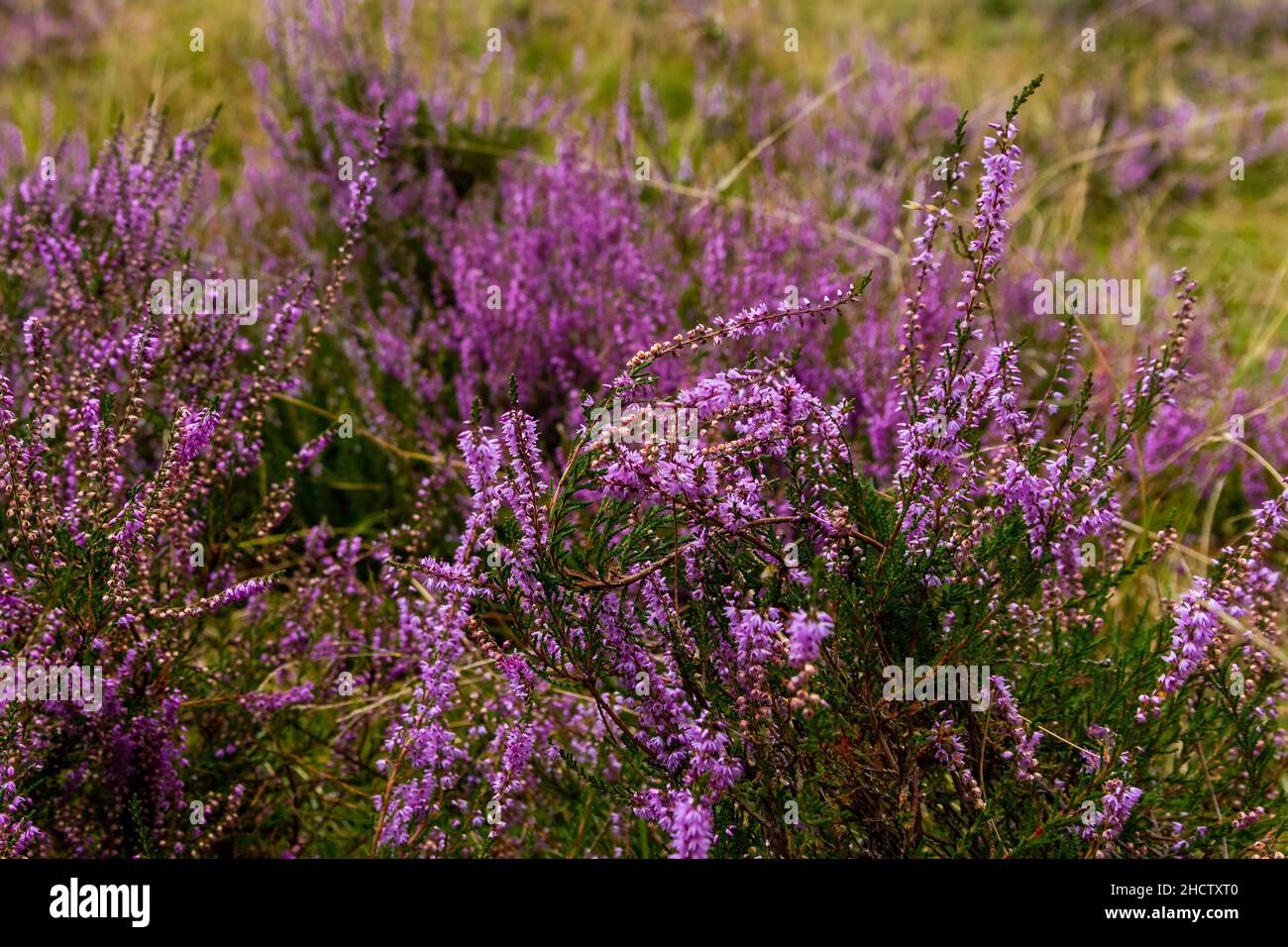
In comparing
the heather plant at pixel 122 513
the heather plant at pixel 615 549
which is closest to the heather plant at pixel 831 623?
the heather plant at pixel 615 549

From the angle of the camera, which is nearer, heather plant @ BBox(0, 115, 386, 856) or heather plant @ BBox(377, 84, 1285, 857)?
heather plant @ BBox(377, 84, 1285, 857)

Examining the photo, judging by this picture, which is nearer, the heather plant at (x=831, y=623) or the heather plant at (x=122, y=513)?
the heather plant at (x=831, y=623)

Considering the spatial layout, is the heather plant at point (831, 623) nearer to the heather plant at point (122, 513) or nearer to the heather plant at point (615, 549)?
the heather plant at point (615, 549)

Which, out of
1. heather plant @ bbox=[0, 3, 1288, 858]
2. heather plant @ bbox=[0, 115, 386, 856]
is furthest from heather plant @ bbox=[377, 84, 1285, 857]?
heather plant @ bbox=[0, 115, 386, 856]

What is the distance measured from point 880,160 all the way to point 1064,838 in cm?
448

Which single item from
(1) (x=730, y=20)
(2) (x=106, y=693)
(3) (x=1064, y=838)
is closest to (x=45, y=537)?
(2) (x=106, y=693)

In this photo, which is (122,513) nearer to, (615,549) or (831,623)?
(615,549)

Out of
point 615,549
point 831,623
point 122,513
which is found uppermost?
point 122,513

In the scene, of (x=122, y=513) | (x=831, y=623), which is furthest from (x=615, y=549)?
(x=122, y=513)

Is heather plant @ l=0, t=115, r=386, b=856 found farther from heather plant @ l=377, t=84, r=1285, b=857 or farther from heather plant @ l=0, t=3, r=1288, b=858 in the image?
heather plant @ l=377, t=84, r=1285, b=857

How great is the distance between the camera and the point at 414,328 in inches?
156

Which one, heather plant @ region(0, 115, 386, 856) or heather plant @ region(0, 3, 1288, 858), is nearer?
heather plant @ region(0, 3, 1288, 858)

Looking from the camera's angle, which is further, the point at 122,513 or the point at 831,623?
the point at 122,513

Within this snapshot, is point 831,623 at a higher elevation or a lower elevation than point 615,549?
lower
